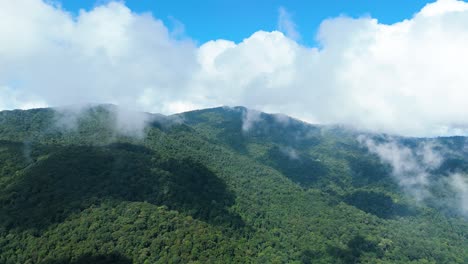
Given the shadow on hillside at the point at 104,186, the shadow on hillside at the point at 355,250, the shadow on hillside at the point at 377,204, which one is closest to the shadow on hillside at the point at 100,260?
the shadow on hillside at the point at 104,186

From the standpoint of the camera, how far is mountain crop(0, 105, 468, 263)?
7900 centimetres

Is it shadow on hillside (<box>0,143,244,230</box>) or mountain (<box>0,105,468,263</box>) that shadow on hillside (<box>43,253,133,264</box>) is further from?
shadow on hillside (<box>0,143,244,230</box>)

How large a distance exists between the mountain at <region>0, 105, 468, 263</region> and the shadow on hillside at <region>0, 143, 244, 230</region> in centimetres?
29

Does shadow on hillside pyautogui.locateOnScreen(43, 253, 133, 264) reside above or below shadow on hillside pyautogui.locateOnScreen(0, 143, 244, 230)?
below

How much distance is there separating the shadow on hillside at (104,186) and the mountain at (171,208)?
0.95 feet

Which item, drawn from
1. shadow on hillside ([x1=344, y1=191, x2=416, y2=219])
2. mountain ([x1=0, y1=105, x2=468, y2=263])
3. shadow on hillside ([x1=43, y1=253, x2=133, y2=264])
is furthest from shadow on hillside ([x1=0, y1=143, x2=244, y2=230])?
shadow on hillside ([x1=344, y1=191, x2=416, y2=219])

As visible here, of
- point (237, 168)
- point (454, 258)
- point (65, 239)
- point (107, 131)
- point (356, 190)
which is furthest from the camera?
point (356, 190)

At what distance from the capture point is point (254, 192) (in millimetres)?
139250

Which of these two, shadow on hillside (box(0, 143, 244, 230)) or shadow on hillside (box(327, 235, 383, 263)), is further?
shadow on hillside (box(327, 235, 383, 263))

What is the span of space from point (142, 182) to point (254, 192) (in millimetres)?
49282

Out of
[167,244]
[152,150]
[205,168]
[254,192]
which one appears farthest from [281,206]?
[167,244]

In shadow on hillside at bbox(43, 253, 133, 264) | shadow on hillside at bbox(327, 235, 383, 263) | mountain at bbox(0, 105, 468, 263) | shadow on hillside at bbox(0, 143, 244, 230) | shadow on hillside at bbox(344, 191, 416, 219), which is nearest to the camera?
shadow on hillside at bbox(43, 253, 133, 264)

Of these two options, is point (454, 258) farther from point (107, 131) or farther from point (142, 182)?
point (107, 131)

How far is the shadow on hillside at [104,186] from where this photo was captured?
84.9m
